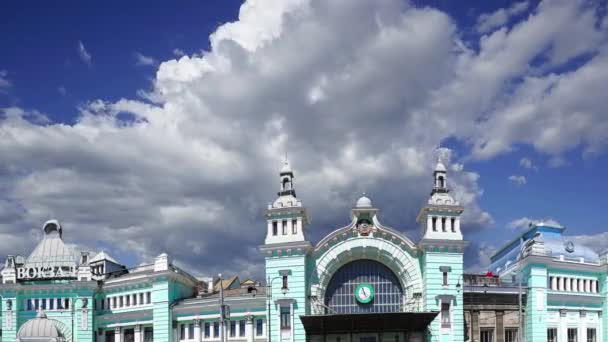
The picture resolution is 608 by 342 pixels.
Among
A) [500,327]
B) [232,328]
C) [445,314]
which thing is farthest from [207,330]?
[500,327]

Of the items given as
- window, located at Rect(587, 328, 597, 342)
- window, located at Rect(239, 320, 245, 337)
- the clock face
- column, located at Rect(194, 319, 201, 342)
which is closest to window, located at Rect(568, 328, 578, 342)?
window, located at Rect(587, 328, 597, 342)

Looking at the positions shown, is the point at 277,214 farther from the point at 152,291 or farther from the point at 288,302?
the point at 152,291

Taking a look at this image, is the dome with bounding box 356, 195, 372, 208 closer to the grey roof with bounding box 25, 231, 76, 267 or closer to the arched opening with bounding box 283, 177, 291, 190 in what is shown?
the arched opening with bounding box 283, 177, 291, 190

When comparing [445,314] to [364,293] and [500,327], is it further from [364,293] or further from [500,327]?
[364,293]

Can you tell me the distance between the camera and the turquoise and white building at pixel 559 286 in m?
77.8

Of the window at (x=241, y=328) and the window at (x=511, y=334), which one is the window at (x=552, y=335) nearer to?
the window at (x=511, y=334)

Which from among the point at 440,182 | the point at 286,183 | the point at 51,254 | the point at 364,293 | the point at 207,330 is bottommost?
the point at 207,330

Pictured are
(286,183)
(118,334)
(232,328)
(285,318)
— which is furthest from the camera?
(118,334)

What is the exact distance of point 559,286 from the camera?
8012 cm

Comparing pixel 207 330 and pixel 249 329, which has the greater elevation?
pixel 249 329

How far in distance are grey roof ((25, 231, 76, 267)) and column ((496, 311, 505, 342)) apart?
1888 inches

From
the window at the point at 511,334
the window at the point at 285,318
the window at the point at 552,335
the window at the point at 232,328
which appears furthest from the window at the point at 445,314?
Result: the window at the point at 232,328

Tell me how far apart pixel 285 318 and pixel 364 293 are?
830cm

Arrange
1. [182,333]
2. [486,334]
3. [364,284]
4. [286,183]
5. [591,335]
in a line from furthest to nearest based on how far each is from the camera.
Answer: [182,333], [591,335], [286,183], [486,334], [364,284]
